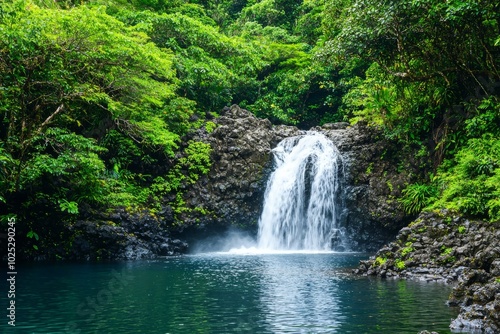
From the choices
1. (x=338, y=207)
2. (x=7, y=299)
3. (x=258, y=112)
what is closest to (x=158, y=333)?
(x=7, y=299)

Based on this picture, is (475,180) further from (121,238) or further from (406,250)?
(121,238)

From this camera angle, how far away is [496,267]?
10.7m

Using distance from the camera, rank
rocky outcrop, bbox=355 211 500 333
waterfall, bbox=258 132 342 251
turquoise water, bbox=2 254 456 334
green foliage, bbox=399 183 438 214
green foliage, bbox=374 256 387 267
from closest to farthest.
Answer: turquoise water, bbox=2 254 456 334 < rocky outcrop, bbox=355 211 500 333 < green foliage, bbox=374 256 387 267 < green foliage, bbox=399 183 438 214 < waterfall, bbox=258 132 342 251

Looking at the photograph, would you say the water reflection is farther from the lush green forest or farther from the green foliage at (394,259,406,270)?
the lush green forest

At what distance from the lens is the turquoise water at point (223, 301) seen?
8945 mm

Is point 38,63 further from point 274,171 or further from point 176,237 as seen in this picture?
point 274,171

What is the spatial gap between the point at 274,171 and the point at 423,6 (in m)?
11.2

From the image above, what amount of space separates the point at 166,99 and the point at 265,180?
6.64 m

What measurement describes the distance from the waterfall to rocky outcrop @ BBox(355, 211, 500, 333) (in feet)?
27.1

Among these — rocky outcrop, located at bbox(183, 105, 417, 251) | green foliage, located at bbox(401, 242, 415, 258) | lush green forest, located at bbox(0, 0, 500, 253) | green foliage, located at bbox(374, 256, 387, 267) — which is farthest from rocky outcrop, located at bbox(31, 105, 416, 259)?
green foliage, located at bbox(374, 256, 387, 267)

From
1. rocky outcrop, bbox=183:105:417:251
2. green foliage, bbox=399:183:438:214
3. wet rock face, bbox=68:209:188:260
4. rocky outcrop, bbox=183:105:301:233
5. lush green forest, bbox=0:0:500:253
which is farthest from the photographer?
rocky outcrop, bbox=183:105:301:233

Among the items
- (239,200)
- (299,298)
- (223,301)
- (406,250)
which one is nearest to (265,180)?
(239,200)

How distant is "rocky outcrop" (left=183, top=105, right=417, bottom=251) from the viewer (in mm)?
23438

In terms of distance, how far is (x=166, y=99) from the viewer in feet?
85.9
